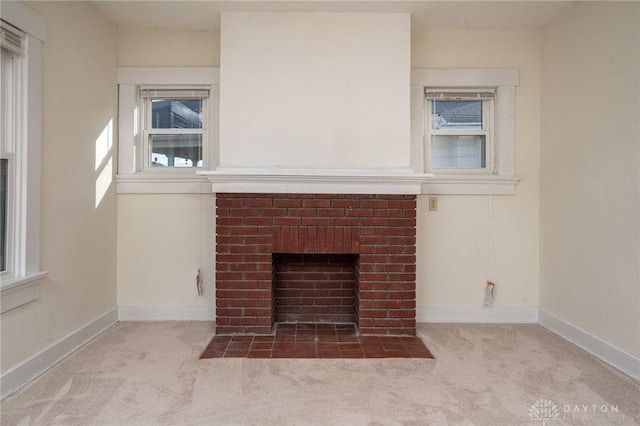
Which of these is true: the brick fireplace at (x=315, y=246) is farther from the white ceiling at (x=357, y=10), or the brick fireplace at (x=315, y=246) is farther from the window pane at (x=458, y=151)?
the white ceiling at (x=357, y=10)

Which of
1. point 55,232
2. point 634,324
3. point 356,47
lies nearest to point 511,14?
point 356,47

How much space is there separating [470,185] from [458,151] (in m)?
0.34

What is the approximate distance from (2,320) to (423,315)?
114 inches

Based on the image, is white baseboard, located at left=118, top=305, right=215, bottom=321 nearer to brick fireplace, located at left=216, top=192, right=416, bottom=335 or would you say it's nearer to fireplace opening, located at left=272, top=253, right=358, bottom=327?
brick fireplace, located at left=216, top=192, right=416, bottom=335

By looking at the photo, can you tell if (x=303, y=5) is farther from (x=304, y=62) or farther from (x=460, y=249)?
(x=460, y=249)

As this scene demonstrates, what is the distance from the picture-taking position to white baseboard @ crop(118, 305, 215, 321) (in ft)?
11.0

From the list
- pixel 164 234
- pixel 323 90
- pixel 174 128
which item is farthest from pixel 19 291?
pixel 323 90

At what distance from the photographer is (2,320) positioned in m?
2.08

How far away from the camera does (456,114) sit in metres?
3.47

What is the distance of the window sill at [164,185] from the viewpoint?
3330 millimetres

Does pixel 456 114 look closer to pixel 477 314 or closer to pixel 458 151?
pixel 458 151

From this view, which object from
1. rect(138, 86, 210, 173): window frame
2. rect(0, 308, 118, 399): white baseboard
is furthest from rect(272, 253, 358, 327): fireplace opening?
rect(0, 308, 118, 399): white baseboard

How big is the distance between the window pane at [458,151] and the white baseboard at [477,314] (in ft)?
4.06

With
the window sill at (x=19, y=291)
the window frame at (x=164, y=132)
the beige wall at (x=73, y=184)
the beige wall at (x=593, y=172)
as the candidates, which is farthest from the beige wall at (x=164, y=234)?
the beige wall at (x=593, y=172)
